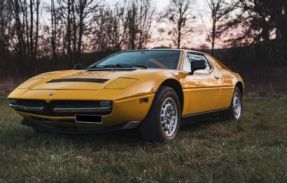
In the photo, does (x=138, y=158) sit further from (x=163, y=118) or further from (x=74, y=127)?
(x=163, y=118)

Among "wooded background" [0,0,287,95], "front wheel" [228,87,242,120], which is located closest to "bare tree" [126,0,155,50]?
"wooded background" [0,0,287,95]

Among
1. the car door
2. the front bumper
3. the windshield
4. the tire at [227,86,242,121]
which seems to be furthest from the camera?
the tire at [227,86,242,121]

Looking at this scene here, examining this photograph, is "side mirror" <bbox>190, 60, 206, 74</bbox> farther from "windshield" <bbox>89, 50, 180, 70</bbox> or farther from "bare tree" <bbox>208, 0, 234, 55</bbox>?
"bare tree" <bbox>208, 0, 234, 55</bbox>

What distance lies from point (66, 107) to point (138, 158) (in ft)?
3.83

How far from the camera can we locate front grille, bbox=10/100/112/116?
4.89m

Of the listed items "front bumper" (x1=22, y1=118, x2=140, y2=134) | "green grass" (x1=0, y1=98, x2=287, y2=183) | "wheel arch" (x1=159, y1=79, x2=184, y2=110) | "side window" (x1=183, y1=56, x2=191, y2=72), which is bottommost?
"green grass" (x1=0, y1=98, x2=287, y2=183)

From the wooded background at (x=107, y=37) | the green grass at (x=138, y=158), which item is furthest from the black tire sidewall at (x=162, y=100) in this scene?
the wooded background at (x=107, y=37)

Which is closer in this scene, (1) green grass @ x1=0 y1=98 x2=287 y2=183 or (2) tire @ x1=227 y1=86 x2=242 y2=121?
(1) green grass @ x1=0 y1=98 x2=287 y2=183

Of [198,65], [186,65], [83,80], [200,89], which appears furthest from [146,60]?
[83,80]

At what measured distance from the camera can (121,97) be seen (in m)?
4.90

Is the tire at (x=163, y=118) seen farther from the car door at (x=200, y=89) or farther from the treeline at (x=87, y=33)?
the treeline at (x=87, y=33)

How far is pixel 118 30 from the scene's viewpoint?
109 ft

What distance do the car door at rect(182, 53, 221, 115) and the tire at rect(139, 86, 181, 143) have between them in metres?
0.35

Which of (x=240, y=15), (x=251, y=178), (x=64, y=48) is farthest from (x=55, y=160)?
(x=64, y=48)
